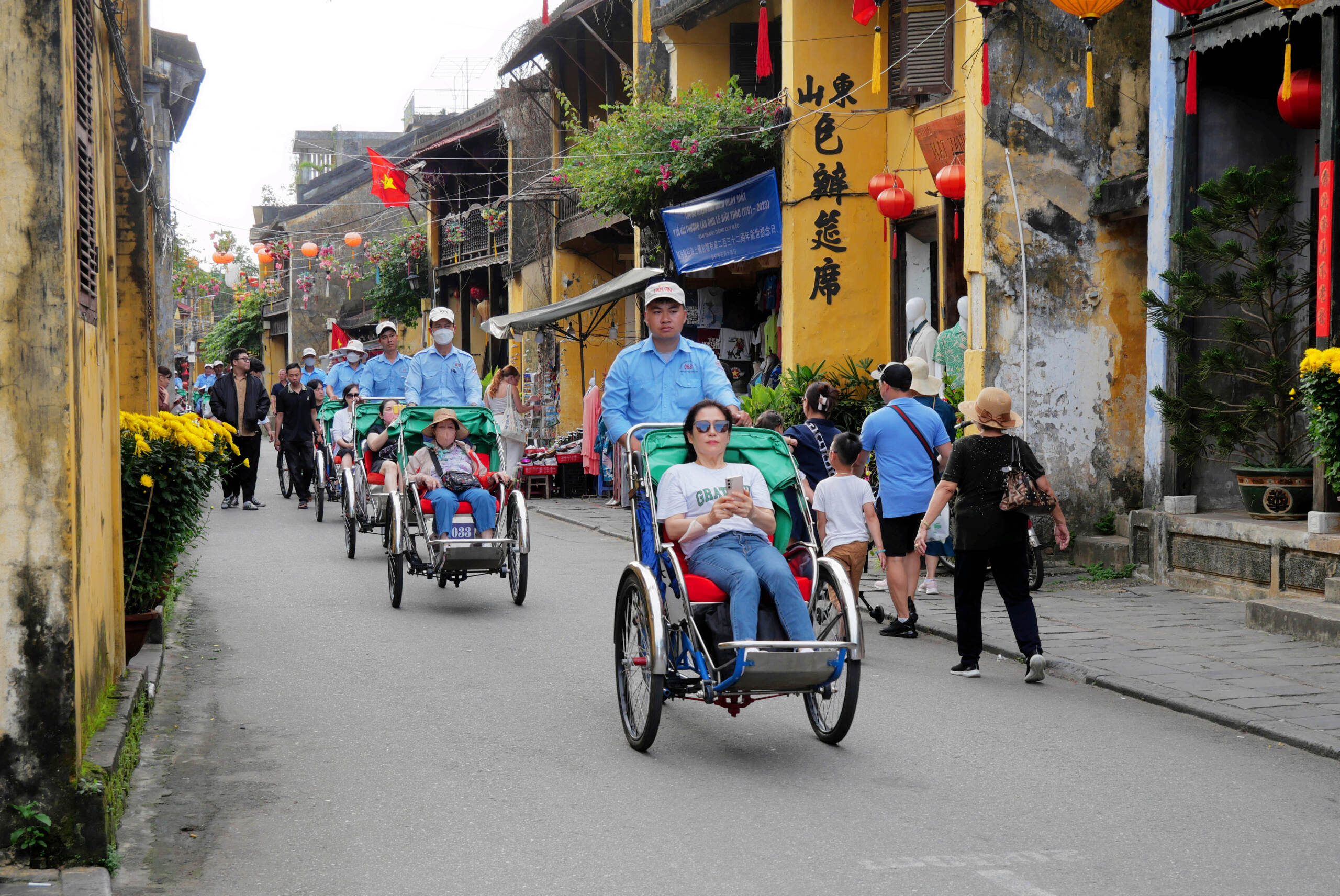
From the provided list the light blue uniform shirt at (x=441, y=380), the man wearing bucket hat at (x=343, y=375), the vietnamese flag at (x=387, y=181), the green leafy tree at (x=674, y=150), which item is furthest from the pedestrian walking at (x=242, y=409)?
the vietnamese flag at (x=387, y=181)

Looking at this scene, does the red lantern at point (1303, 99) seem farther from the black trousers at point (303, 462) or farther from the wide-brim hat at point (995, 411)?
the black trousers at point (303, 462)

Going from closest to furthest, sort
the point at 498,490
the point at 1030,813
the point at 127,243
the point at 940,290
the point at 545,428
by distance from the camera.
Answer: the point at 1030,813 → the point at 127,243 → the point at 498,490 → the point at 940,290 → the point at 545,428

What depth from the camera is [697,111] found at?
1855 centimetres

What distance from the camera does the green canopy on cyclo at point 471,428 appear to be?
11250 millimetres

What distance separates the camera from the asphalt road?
14.6ft

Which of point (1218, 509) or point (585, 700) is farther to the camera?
point (1218, 509)

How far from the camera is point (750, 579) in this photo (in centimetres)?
588

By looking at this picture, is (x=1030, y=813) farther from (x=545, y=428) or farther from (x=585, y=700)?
(x=545, y=428)

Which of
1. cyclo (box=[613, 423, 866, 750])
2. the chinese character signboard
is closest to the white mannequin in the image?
the chinese character signboard

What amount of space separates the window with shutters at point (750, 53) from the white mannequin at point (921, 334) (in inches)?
224

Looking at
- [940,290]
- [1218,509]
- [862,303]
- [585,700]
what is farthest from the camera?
[862,303]

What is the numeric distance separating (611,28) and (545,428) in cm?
766

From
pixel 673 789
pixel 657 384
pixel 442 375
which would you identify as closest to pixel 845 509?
pixel 657 384

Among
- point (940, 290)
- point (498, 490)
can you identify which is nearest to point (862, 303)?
point (940, 290)
